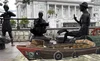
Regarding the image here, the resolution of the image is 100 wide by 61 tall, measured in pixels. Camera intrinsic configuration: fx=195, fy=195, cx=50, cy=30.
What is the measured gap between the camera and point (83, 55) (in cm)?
471

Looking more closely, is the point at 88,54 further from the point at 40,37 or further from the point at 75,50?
the point at 40,37

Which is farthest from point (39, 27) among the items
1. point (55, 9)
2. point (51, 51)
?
point (55, 9)

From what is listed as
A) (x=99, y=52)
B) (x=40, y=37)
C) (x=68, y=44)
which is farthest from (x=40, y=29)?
(x=99, y=52)

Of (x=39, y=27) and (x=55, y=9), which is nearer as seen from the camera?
(x=39, y=27)

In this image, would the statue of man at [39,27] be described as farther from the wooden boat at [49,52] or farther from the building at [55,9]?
the building at [55,9]

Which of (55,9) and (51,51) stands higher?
(51,51)

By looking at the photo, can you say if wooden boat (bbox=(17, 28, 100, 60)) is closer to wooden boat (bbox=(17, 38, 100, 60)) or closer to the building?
wooden boat (bbox=(17, 38, 100, 60))

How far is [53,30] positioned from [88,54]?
657 centimetres

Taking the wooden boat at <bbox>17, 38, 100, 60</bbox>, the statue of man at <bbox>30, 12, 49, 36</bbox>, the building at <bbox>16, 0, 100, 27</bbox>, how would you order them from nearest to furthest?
the wooden boat at <bbox>17, 38, 100, 60</bbox> → the statue of man at <bbox>30, 12, 49, 36</bbox> → the building at <bbox>16, 0, 100, 27</bbox>

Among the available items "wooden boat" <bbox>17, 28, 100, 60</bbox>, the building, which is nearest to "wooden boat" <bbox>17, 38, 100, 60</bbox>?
"wooden boat" <bbox>17, 28, 100, 60</bbox>

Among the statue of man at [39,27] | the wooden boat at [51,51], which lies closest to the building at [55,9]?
the statue of man at [39,27]

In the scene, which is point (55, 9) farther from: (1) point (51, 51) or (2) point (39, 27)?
(1) point (51, 51)

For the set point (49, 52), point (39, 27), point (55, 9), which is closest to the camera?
point (49, 52)

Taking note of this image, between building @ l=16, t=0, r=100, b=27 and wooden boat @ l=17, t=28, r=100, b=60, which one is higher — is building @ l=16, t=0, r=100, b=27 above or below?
below
